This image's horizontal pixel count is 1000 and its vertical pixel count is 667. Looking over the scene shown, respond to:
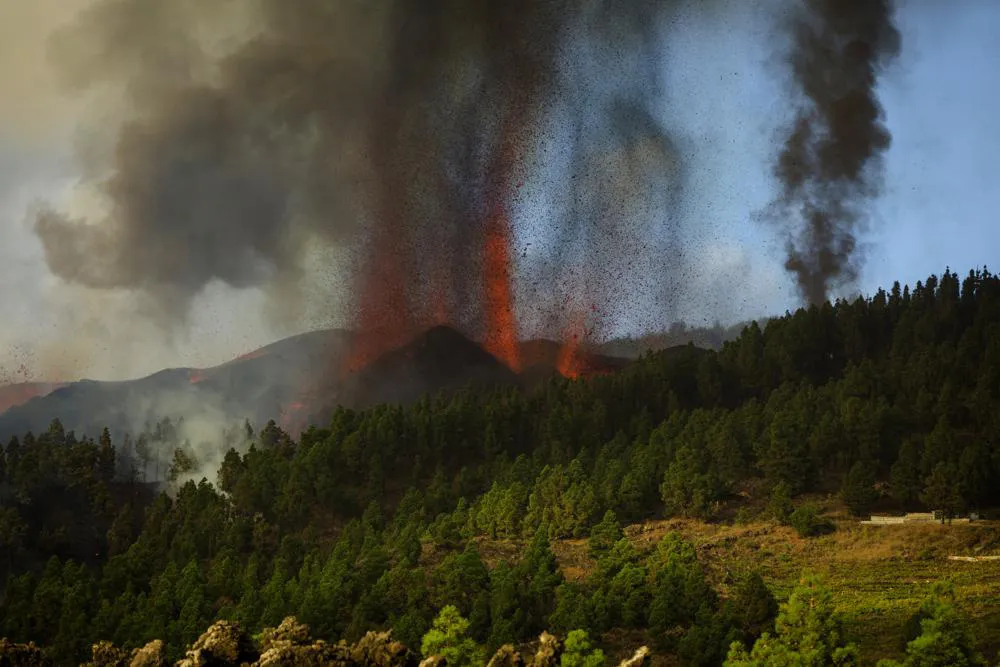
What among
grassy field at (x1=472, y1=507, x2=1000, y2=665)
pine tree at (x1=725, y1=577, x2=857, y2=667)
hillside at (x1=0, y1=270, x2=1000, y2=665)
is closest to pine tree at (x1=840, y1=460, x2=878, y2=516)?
hillside at (x1=0, y1=270, x2=1000, y2=665)

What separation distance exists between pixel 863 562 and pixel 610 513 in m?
18.8

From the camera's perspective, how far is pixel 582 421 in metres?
128

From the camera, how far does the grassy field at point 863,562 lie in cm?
7250

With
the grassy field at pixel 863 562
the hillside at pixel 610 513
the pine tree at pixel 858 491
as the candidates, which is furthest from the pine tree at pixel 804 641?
the pine tree at pixel 858 491

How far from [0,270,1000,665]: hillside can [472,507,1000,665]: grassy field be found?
0.26 meters

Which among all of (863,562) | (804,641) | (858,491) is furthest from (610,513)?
(804,641)

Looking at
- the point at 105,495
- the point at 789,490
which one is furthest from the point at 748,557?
the point at 105,495

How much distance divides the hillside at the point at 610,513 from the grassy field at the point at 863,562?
0.26 meters

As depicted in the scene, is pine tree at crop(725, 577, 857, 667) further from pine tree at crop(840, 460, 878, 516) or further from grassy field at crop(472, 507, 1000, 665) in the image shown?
pine tree at crop(840, 460, 878, 516)

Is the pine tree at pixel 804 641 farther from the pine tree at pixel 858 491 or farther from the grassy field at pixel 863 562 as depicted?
the pine tree at pixel 858 491

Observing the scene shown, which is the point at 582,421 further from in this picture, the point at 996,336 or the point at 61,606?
the point at 61,606

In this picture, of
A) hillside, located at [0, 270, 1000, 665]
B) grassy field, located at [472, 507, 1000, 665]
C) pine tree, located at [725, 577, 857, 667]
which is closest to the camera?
pine tree, located at [725, 577, 857, 667]

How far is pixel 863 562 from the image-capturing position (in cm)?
8650

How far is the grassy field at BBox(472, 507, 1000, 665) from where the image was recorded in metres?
72.5
